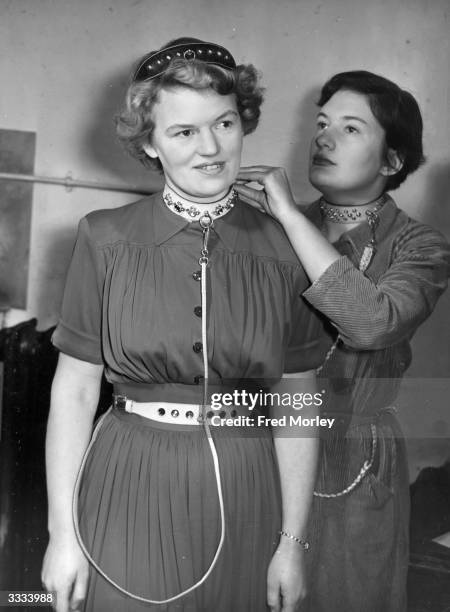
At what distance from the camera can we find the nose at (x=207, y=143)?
1048mm

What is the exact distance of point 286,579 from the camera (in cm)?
113

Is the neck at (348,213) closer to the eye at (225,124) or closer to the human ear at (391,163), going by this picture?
the human ear at (391,163)

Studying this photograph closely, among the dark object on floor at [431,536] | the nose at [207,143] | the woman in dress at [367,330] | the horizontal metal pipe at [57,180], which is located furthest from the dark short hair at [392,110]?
the dark object on floor at [431,536]

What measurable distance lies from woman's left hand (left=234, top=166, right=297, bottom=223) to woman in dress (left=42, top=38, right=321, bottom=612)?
0.02 m

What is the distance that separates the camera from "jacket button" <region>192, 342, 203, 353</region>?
107 centimetres

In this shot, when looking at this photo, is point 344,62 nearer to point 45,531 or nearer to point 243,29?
point 243,29

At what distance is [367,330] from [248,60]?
1.49ft

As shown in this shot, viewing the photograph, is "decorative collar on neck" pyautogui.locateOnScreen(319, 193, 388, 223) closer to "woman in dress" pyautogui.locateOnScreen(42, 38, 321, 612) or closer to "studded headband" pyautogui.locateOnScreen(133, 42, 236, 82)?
"woman in dress" pyautogui.locateOnScreen(42, 38, 321, 612)

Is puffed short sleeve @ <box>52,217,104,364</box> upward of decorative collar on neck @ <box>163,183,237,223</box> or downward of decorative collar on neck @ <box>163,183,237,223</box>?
downward

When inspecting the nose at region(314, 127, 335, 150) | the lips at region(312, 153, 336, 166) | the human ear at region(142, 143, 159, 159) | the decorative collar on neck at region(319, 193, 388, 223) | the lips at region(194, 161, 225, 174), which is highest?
the nose at region(314, 127, 335, 150)

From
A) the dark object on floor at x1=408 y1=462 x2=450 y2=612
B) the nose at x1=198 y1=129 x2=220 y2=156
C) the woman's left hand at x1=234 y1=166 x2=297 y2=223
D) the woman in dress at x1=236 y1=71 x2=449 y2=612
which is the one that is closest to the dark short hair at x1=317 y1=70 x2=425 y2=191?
the woman in dress at x1=236 y1=71 x2=449 y2=612

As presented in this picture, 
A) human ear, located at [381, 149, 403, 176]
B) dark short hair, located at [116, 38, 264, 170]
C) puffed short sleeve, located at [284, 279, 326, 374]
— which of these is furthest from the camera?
human ear, located at [381, 149, 403, 176]

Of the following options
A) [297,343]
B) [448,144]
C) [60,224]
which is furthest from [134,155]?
[448,144]

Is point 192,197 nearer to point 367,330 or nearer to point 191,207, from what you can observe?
point 191,207
